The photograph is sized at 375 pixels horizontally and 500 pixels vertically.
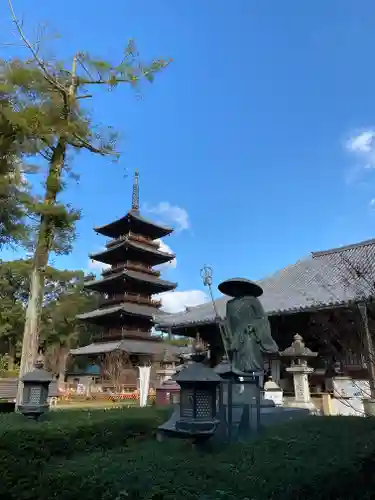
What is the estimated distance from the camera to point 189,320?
54.5ft

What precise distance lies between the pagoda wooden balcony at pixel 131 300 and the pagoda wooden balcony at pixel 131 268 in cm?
218

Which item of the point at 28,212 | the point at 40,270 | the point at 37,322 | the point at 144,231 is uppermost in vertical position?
the point at 144,231

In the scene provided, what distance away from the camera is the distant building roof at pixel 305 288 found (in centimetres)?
1328

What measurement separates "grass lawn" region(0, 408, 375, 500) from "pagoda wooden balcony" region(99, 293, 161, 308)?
29.8 m

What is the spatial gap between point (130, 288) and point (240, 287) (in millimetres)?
29791

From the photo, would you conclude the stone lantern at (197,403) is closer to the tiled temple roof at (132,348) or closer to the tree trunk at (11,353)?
the tiled temple roof at (132,348)

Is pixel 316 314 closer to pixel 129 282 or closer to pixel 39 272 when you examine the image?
pixel 39 272

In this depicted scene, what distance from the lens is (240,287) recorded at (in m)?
7.07

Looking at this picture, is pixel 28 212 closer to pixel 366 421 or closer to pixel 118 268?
pixel 366 421

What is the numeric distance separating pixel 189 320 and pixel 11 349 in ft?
112

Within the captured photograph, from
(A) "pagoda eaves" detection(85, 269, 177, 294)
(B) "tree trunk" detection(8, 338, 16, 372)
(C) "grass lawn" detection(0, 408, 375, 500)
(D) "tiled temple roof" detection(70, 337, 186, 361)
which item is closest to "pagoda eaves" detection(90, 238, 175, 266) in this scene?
(A) "pagoda eaves" detection(85, 269, 177, 294)

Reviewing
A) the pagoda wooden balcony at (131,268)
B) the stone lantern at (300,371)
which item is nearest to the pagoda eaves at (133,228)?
the pagoda wooden balcony at (131,268)

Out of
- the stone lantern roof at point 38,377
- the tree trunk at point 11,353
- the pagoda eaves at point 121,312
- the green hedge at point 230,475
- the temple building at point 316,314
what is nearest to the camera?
the green hedge at point 230,475

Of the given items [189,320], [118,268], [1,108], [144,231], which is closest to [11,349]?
[118,268]
